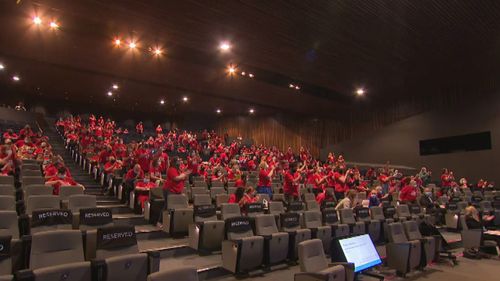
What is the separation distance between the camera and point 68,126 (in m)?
13.8

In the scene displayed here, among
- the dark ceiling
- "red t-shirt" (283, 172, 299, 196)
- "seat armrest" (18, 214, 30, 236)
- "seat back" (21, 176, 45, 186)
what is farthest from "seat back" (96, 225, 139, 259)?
the dark ceiling

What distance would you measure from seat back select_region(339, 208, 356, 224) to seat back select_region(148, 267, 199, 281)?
4440 mm

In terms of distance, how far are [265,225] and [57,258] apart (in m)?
2.86

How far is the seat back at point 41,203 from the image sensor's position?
15.5ft

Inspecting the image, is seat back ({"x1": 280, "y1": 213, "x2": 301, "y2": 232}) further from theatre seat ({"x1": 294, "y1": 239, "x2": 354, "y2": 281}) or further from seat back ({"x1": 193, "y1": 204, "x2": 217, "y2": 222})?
theatre seat ({"x1": 294, "y1": 239, "x2": 354, "y2": 281})

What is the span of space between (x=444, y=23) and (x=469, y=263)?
5.23 metres

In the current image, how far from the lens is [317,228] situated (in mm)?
5586

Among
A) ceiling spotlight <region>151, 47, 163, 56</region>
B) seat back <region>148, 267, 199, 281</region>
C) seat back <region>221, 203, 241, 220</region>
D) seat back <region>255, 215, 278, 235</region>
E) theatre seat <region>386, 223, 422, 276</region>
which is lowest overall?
theatre seat <region>386, 223, 422, 276</region>

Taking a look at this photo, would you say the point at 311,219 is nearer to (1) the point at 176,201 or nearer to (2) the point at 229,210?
(2) the point at 229,210

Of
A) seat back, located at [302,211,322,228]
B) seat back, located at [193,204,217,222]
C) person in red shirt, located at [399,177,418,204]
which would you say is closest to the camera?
seat back, located at [193,204,217,222]

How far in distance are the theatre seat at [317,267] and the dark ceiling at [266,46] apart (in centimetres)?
507

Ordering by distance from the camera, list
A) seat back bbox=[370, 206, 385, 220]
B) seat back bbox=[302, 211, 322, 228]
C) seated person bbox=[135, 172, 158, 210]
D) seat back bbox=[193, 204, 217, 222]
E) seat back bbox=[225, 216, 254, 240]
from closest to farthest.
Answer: seat back bbox=[225, 216, 254, 240], seat back bbox=[193, 204, 217, 222], seat back bbox=[302, 211, 322, 228], seated person bbox=[135, 172, 158, 210], seat back bbox=[370, 206, 385, 220]

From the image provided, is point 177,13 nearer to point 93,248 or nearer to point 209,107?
point 93,248

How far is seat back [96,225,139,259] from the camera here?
3.57 meters
